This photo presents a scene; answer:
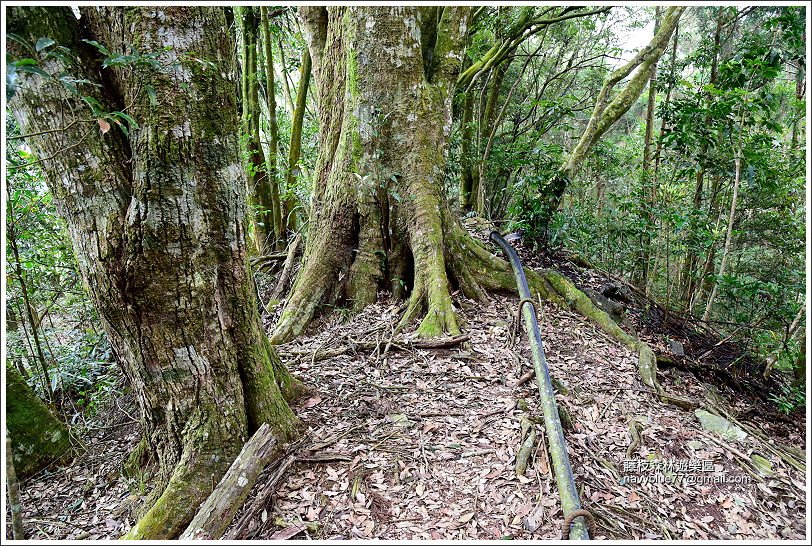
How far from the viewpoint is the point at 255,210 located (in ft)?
25.3

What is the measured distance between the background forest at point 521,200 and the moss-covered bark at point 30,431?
107 millimetres

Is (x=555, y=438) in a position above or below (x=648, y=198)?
below

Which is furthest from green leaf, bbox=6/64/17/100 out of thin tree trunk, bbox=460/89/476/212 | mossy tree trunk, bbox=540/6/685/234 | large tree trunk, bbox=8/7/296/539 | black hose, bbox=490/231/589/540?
thin tree trunk, bbox=460/89/476/212

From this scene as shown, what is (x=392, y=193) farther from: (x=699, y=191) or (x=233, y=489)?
(x=699, y=191)

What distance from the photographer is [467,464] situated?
121 inches

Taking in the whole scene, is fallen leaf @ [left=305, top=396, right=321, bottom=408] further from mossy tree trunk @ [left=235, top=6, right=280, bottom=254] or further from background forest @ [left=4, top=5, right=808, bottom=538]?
mossy tree trunk @ [left=235, top=6, right=280, bottom=254]

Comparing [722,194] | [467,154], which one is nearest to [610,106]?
[722,194]

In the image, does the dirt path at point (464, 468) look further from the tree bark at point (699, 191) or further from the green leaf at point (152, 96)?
the tree bark at point (699, 191)

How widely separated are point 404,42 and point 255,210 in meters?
4.13

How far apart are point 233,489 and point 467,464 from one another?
61.3 inches

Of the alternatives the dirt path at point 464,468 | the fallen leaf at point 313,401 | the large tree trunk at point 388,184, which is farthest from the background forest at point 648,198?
the fallen leaf at point 313,401

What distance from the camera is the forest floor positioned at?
2711mm

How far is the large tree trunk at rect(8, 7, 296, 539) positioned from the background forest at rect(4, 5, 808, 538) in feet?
0.13

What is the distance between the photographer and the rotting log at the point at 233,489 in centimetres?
246
